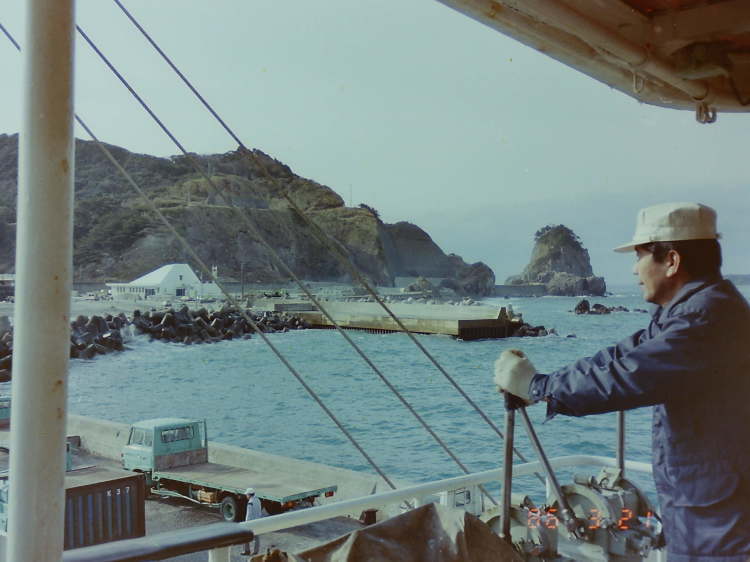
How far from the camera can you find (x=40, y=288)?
3.98ft

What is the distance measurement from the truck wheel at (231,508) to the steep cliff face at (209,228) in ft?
232

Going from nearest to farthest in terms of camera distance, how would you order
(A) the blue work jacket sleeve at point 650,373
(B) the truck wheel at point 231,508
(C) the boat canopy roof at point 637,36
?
(A) the blue work jacket sleeve at point 650,373 → (C) the boat canopy roof at point 637,36 → (B) the truck wheel at point 231,508

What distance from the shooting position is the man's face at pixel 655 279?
5.70 feet

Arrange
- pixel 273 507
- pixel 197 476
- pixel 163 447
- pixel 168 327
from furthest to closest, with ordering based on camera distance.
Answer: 1. pixel 168 327
2. pixel 163 447
3. pixel 197 476
4. pixel 273 507

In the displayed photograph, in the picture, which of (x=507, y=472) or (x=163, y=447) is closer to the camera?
(x=507, y=472)

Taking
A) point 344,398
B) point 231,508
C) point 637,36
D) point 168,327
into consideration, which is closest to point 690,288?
point 637,36

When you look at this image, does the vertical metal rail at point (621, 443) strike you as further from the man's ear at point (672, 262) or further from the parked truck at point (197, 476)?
the parked truck at point (197, 476)

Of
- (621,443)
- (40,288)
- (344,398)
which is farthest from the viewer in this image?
(344,398)

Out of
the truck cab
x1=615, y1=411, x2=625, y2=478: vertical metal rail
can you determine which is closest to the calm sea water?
the truck cab

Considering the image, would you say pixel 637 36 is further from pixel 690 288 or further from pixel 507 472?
pixel 507 472

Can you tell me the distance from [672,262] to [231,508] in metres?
14.2

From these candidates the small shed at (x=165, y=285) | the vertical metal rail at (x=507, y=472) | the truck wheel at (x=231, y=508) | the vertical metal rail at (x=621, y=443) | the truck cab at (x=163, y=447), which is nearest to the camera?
the vertical metal rail at (x=507, y=472)

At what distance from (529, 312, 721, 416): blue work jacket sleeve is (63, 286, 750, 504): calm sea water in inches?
638

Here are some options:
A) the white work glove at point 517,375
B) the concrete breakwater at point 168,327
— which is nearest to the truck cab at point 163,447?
the white work glove at point 517,375
